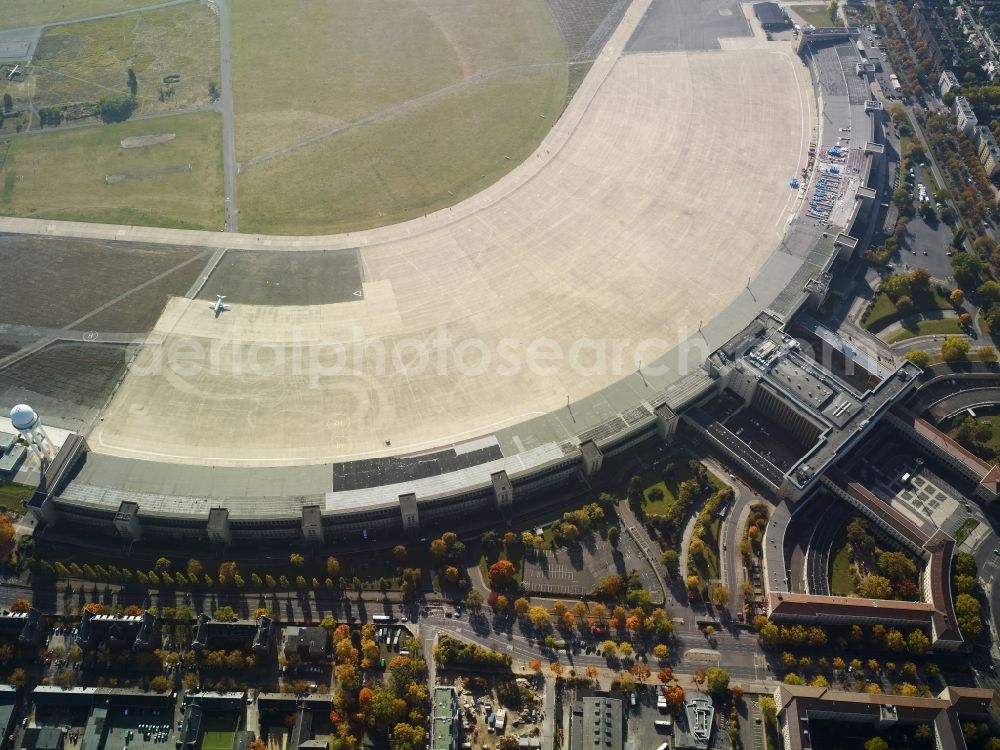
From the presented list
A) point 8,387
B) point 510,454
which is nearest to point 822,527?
point 510,454

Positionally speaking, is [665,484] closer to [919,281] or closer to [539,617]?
[539,617]

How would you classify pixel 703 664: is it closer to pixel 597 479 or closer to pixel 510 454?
pixel 597 479

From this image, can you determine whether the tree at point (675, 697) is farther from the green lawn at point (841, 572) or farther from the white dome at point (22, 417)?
the white dome at point (22, 417)

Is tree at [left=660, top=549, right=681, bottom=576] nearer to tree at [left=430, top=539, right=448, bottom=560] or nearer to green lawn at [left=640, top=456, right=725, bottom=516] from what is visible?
green lawn at [left=640, top=456, right=725, bottom=516]

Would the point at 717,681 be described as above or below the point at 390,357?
below

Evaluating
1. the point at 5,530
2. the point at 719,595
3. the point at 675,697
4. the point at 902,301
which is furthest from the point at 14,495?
the point at 902,301

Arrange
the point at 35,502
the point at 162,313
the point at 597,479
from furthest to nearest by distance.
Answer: the point at 162,313
the point at 597,479
the point at 35,502
